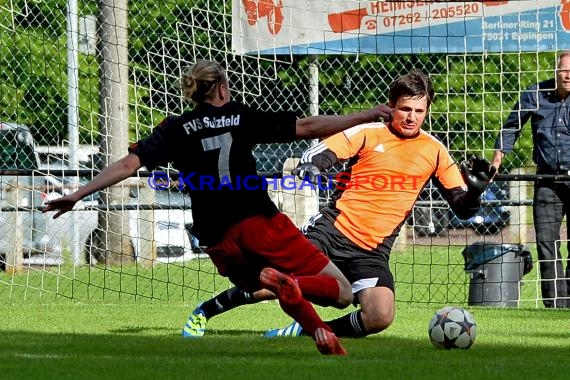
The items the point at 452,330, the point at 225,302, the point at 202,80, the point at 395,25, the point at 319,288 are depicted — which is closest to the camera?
the point at 319,288

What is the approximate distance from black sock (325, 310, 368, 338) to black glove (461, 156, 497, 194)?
1.10m

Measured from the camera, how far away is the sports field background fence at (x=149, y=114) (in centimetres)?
1200

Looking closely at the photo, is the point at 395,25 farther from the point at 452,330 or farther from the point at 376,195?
the point at 452,330

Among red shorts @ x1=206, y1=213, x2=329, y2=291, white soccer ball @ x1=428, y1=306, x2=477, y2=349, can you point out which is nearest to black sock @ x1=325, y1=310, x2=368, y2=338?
white soccer ball @ x1=428, y1=306, x2=477, y2=349

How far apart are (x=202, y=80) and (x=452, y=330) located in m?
2.13

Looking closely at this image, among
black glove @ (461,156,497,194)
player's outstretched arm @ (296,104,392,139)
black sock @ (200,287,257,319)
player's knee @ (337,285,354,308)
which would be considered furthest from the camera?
black sock @ (200,287,257,319)

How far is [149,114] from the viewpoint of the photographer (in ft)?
43.0

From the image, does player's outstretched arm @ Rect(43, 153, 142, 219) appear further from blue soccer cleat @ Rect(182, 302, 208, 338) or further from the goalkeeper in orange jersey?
blue soccer cleat @ Rect(182, 302, 208, 338)

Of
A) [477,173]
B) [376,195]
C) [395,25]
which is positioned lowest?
[376,195]

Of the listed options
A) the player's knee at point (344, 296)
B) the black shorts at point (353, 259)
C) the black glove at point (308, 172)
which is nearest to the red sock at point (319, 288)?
the player's knee at point (344, 296)

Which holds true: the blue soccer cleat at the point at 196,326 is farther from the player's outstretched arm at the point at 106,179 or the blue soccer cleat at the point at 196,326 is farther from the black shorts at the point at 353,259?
the player's outstretched arm at the point at 106,179

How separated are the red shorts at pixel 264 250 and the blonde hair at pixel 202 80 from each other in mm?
773

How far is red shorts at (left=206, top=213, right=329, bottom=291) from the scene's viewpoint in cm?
700

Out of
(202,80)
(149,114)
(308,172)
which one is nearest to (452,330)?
(308,172)
